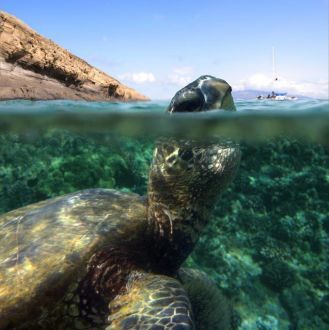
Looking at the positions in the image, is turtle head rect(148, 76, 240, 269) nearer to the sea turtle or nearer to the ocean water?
the sea turtle

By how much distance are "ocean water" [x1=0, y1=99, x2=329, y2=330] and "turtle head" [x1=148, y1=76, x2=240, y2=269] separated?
0.99 meters

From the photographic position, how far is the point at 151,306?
11.8 ft

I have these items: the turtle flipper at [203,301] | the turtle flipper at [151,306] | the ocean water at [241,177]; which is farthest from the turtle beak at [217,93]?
the turtle flipper at [203,301]

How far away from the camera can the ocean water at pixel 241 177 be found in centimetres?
730

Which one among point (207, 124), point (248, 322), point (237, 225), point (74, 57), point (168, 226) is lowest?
point (248, 322)

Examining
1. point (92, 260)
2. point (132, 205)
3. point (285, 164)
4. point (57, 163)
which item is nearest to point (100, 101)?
point (57, 163)

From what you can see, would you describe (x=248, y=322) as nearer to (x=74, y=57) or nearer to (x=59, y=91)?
(x=59, y=91)

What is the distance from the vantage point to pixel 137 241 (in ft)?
14.6

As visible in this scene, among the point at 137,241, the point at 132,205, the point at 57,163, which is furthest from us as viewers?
the point at 57,163

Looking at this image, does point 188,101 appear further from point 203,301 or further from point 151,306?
point 203,301

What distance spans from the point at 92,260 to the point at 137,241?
0.58m

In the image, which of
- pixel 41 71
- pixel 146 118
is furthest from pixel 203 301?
pixel 41 71

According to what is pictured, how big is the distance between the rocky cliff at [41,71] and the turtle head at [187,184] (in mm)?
7577

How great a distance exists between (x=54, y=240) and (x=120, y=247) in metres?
0.74
